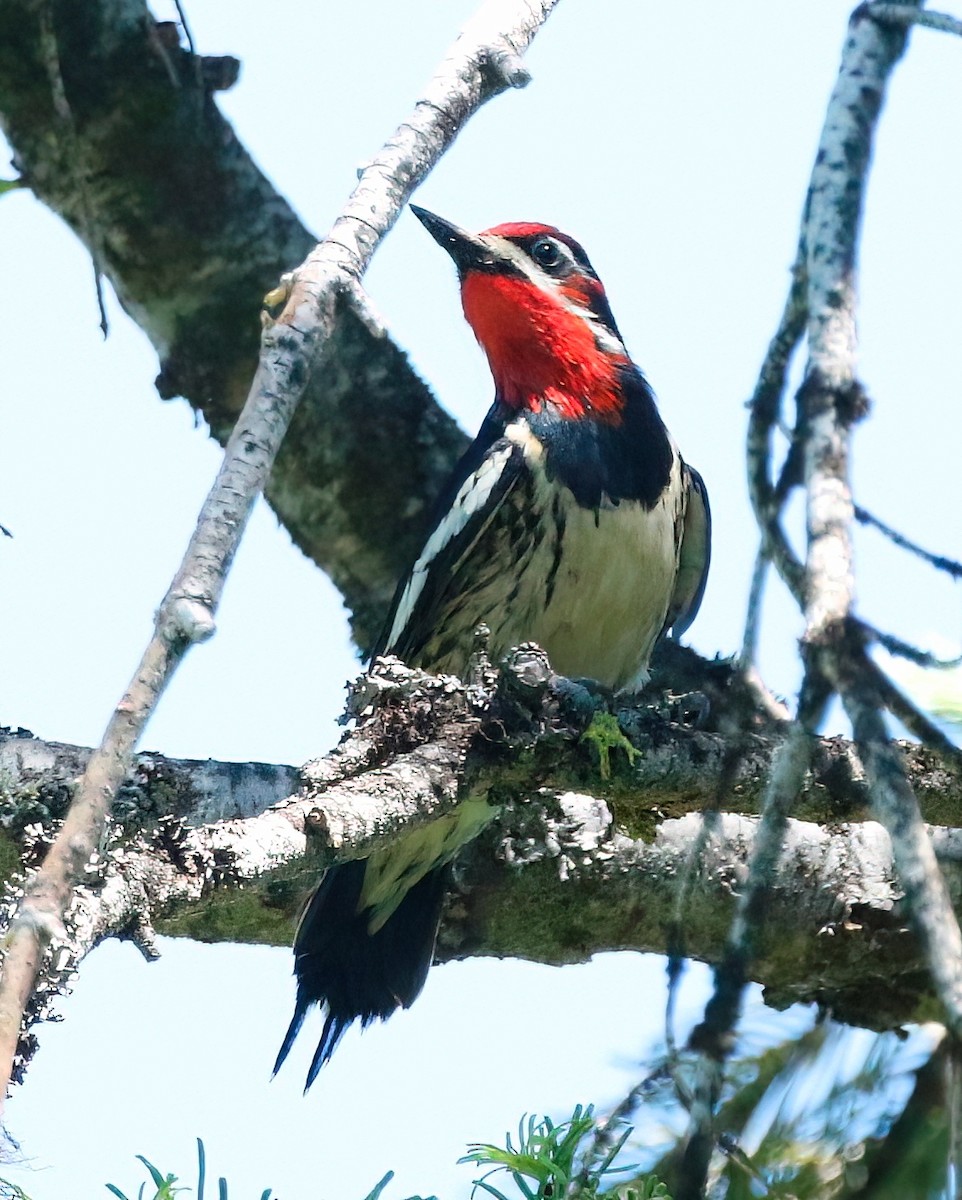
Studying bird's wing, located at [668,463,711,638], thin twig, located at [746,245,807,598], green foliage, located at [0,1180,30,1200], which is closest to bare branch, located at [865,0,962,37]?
thin twig, located at [746,245,807,598]

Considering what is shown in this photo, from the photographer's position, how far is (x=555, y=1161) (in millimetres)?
2160

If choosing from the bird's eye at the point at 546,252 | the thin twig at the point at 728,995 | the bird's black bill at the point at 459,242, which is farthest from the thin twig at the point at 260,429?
the bird's eye at the point at 546,252

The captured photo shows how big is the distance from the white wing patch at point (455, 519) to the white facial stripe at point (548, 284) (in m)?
0.78

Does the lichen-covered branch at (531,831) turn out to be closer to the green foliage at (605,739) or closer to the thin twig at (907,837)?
the green foliage at (605,739)

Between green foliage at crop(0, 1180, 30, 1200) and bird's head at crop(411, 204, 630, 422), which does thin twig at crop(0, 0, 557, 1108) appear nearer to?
green foliage at crop(0, 1180, 30, 1200)

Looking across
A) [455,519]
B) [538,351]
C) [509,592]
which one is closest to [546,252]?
[538,351]

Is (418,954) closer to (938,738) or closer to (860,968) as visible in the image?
(860,968)

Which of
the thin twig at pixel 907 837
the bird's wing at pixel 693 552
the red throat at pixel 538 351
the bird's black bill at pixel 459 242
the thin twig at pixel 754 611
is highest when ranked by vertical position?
the bird's black bill at pixel 459 242

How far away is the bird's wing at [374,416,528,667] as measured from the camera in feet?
12.2

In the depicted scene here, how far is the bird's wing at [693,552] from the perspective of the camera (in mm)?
4207

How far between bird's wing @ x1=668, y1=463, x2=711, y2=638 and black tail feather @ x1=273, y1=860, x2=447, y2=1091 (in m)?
1.10

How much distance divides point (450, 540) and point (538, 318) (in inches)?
37.2

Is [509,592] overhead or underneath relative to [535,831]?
overhead

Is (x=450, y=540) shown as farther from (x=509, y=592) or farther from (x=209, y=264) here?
(x=209, y=264)
